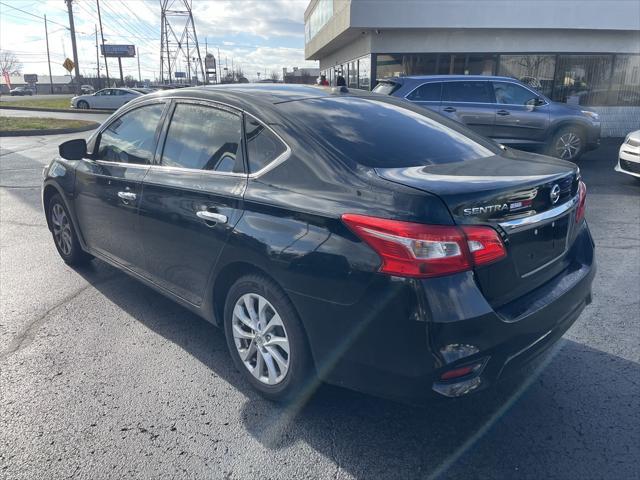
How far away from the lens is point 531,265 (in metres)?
2.45

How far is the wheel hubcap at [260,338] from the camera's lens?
8.87 feet

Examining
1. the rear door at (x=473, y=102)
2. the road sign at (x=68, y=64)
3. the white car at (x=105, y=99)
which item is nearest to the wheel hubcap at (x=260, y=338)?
the rear door at (x=473, y=102)

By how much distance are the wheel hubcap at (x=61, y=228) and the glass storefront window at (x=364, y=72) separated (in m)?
13.6

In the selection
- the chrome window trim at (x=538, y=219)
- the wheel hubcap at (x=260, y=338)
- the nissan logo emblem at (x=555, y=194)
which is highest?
the nissan logo emblem at (x=555, y=194)

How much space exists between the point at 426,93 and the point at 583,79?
9.16 metres

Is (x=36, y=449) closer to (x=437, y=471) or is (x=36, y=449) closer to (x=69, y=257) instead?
(x=437, y=471)

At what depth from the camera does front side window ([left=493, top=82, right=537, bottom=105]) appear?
10.4 metres

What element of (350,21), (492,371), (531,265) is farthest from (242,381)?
(350,21)

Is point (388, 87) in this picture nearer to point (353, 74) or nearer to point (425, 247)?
point (425, 247)

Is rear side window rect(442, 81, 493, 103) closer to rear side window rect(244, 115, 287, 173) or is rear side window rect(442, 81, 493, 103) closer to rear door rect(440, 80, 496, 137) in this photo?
rear door rect(440, 80, 496, 137)

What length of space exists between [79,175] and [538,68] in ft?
51.9

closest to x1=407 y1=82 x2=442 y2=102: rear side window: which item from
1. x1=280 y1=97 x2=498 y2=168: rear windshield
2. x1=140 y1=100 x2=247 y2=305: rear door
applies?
x1=280 y1=97 x2=498 y2=168: rear windshield

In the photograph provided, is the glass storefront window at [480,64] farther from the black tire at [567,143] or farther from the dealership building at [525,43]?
the black tire at [567,143]

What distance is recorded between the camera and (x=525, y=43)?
15828mm
